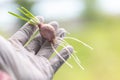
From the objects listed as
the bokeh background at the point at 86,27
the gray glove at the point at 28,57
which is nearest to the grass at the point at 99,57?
the bokeh background at the point at 86,27

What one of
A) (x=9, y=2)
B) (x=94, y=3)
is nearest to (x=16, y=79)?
(x=9, y=2)

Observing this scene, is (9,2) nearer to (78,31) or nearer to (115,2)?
(78,31)

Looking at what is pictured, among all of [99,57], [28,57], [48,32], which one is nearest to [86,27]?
[99,57]

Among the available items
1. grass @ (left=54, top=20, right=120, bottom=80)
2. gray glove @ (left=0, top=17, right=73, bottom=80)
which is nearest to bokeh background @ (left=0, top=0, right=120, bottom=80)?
grass @ (left=54, top=20, right=120, bottom=80)

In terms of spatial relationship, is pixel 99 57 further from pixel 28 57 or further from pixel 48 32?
pixel 28 57

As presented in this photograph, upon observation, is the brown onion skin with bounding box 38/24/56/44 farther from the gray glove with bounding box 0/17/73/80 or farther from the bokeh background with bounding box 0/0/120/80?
the bokeh background with bounding box 0/0/120/80
